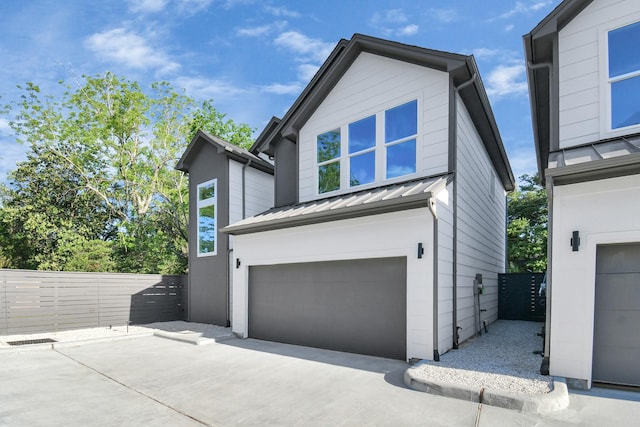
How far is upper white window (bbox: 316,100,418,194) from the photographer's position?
7.74m

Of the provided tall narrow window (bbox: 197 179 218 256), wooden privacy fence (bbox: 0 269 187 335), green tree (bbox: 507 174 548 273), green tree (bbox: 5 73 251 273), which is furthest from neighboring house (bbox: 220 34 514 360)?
green tree (bbox: 5 73 251 273)

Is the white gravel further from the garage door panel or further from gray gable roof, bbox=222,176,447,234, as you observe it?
gray gable roof, bbox=222,176,447,234

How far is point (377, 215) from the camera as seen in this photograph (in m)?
6.96

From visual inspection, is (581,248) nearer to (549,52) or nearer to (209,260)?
(549,52)

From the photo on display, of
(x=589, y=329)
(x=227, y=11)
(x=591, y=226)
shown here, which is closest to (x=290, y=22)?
(x=227, y=11)

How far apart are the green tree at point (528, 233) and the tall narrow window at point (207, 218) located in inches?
630

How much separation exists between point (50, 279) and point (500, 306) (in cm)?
1410

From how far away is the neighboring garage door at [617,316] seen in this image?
4695mm

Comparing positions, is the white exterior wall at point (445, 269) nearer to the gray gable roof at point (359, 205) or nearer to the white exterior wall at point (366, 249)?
the white exterior wall at point (366, 249)

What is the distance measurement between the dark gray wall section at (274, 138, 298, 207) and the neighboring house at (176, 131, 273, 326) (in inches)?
66.8

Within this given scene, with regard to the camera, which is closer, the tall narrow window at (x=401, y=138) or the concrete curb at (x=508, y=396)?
the concrete curb at (x=508, y=396)

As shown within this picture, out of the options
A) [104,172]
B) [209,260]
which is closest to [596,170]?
[209,260]

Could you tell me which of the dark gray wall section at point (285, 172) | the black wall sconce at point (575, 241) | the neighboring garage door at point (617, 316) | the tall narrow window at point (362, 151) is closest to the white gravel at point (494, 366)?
the neighboring garage door at point (617, 316)

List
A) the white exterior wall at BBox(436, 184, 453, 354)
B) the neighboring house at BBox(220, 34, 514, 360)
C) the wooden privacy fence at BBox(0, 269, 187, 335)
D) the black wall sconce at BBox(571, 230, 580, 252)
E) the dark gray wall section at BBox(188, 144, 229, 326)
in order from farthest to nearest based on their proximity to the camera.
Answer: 1. the dark gray wall section at BBox(188, 144, 229, 326)
2. the wooden privacy fence at BBox(0, 269, 187, 335)
3. the neighboring house at BBox(220, 34, 514, 360)
4. the white exterior wall at BBox(436, 184, 453, 354)
5. the black wall sconce at BBox(571, 230, 580, 252)
